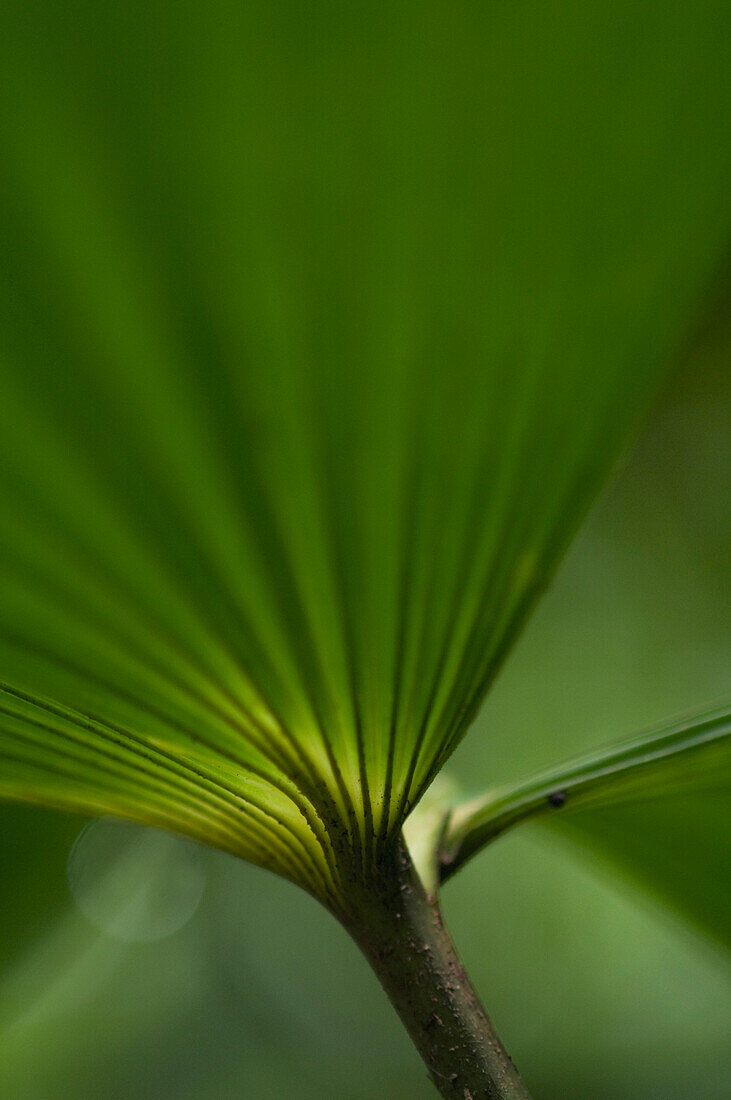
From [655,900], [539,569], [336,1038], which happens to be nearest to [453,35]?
[539,569]

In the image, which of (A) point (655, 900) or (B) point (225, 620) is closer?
(B) point (225, 620)

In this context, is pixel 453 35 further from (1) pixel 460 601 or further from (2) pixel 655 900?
(2) pixel 655 900

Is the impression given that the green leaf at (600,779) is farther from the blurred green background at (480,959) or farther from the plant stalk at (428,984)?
the blurred green background at (480,959)

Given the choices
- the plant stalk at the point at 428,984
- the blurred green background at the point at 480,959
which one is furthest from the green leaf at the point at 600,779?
the blurred green background at the point at 480,959

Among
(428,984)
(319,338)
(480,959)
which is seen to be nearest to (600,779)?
(428,984)

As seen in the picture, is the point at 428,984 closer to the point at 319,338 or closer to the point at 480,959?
the point at 319,338
